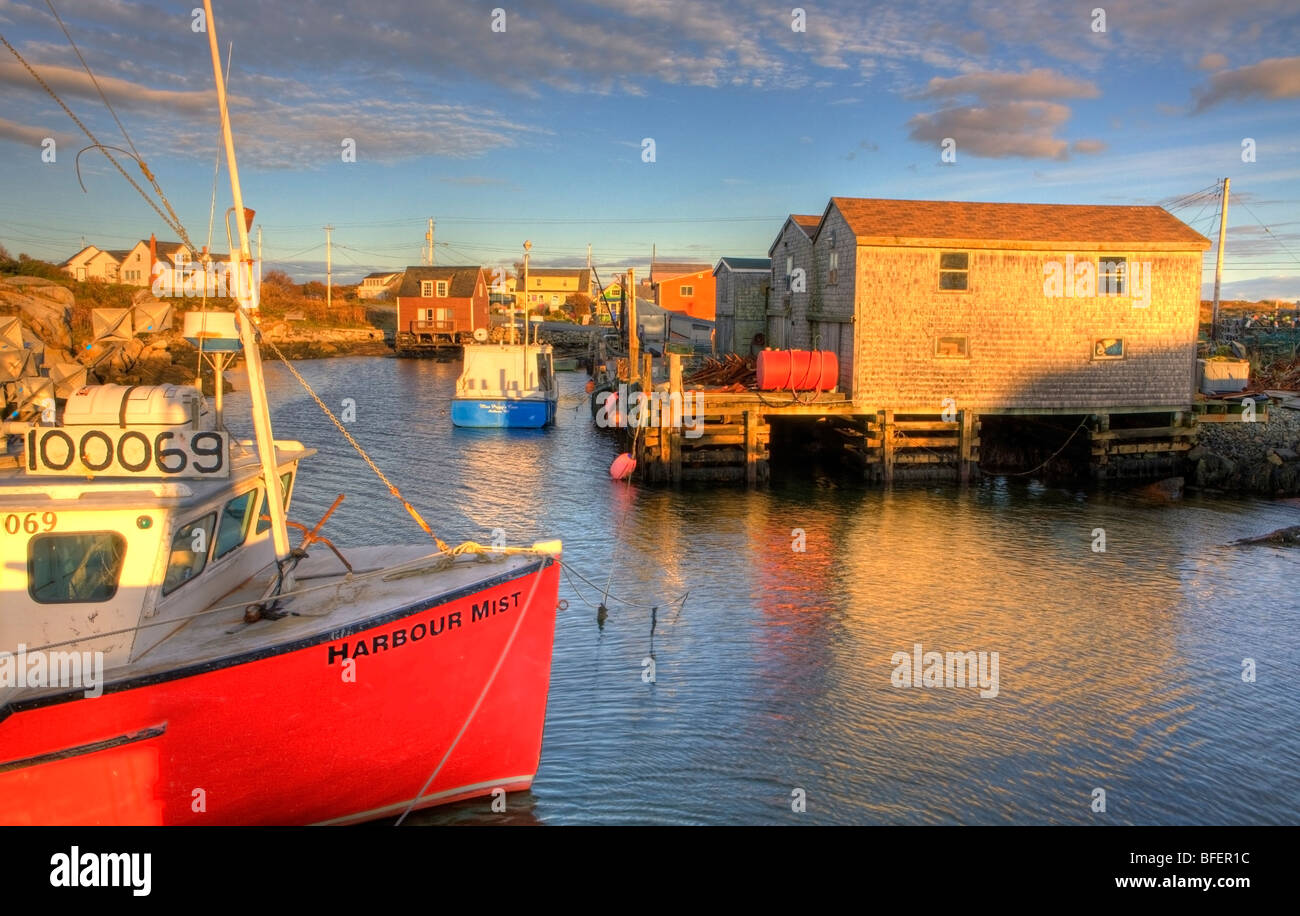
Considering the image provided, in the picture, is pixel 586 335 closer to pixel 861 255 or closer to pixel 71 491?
pixel 861 255

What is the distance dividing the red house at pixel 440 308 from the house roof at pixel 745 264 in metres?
55.7

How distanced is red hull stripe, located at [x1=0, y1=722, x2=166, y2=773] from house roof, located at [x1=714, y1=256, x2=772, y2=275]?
1575 inches

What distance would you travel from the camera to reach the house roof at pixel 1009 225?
30.3 meters

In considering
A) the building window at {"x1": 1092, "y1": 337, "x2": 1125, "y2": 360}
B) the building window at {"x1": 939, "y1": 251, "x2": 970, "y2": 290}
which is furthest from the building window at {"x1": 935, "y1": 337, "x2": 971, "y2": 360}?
the building window at {"x1": 1092, "y1": 337, "x2": 1125, "y2": 360}

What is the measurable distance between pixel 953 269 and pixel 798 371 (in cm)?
552

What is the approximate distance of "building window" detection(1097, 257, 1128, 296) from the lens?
31.3m

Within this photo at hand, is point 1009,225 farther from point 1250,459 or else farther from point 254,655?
point 254,655

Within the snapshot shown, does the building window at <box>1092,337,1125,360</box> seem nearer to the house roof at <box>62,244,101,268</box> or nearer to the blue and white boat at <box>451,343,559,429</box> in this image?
the blue and white boat at <box>451,343,559,429</box>

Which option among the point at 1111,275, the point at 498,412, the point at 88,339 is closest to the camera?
the point at 1111,275

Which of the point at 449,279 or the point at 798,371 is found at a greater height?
the point at 449,279

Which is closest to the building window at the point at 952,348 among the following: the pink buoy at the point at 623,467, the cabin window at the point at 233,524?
the pink buoy at the point at 623,467

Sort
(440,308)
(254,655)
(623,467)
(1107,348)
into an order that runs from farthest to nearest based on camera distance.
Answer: (440,308), (623,467), (1107,348), (254,655)

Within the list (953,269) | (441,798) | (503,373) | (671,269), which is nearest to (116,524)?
(441,798)

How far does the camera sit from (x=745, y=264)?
48.2m
